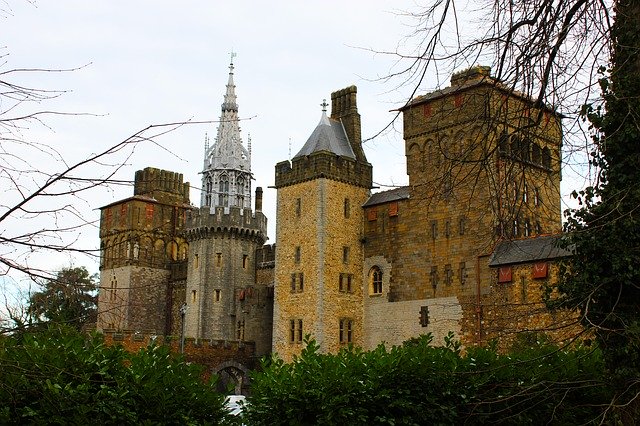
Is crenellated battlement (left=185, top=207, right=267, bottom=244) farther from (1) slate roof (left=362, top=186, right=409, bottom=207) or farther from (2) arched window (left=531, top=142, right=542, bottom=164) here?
(2) arched window (left=531, top=142, right=542, bottom=164)

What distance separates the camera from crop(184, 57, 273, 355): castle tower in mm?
43812

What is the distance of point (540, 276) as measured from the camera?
30484mm

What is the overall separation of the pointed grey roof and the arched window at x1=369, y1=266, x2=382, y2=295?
6026 millimetres

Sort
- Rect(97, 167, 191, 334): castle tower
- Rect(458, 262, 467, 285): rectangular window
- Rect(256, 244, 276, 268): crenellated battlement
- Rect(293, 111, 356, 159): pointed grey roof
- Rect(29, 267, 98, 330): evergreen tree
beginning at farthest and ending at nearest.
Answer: Rect(97, 167, 191, 334): castle tower, Rect(256, 244, 276, 268): crenellated battlement, Rect(293, 111, 356, 159): pointed grey roof, Rect(458, 262, 467, 285): rectangular window, Rect(29, 267, 98, 330): evergreen tree

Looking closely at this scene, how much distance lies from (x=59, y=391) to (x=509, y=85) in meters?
6.19

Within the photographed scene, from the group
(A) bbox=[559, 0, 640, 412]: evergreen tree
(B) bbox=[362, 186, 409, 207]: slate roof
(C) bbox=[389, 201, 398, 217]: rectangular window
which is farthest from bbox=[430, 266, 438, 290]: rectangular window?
(A) bbox=[559, 0, 640, 412]: evergreen tree

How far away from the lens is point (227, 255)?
4644 centimetres

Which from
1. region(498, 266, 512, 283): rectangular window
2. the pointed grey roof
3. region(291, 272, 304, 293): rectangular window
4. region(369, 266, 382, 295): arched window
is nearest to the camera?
region(498, 266, 512, 283): rectangular window

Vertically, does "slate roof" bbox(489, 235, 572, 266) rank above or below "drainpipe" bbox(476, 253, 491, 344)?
above

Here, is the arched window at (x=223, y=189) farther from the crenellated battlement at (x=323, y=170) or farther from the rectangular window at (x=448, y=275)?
the rectangular window at (x=448, y=275)

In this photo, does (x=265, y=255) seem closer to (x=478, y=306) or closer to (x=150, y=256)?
(x=150, y=256)

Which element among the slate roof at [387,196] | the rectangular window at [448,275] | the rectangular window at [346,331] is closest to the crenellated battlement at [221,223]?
the slate roof at [387,196]

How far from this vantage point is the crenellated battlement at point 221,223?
4669 cm

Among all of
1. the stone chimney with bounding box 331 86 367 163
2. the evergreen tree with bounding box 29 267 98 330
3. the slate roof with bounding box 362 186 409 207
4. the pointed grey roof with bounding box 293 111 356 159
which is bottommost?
the evergreen tree with bounding box 29 267 98 330
